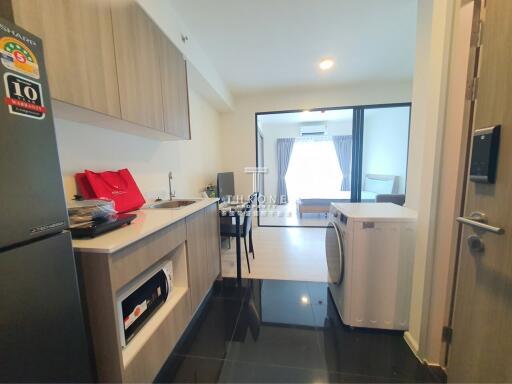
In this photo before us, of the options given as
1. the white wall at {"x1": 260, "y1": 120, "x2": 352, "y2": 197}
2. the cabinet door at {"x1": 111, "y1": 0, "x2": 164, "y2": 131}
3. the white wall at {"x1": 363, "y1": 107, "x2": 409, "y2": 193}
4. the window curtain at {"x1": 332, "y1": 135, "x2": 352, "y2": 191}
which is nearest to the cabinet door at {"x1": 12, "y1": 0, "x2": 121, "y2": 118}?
the cabinet door at {"x1": 111, "y1": 0, "x2": 164, "y2": 131}

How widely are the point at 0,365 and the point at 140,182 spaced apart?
149cm

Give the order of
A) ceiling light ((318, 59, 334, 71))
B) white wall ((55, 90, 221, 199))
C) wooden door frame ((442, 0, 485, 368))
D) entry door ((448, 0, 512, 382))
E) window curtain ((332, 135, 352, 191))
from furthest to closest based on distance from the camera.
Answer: window curtain ((332, 135, 352, 191)), ceiling light ((318, 59, 334, 71)), white wall ((55, 90, 221, 199)), wooden door frame ((442, 0, 485, 368)), entry door ((448, 0, 512, 382))

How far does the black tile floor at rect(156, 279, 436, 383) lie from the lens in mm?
1240

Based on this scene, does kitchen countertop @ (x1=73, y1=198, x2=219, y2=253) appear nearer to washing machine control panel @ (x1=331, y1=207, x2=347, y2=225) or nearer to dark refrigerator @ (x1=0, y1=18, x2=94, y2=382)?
dark refrigerator @ (x1=0, y1=18, x2=94, y2=382)

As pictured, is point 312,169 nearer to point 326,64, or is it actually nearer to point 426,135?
point 326,64

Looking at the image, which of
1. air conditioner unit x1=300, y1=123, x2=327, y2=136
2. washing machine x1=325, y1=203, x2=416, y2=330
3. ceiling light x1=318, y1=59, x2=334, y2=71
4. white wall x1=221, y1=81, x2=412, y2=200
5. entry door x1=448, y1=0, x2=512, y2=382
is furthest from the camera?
air conditioner unit x1=300, y1=123, x2=327, y2=136

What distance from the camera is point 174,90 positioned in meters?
1.80

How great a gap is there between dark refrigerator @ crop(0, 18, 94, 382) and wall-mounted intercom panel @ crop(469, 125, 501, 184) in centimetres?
149

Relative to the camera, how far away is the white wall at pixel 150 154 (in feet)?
3.98

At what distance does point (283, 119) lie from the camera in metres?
6.00

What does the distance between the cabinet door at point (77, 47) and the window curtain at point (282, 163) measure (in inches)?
228

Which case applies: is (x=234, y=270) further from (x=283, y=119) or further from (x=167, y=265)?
(x=283, y=119)

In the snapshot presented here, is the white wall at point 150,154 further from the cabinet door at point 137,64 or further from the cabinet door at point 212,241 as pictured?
the cabinet door at point 212,241

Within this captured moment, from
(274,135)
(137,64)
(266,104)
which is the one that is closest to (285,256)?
(137,64)
